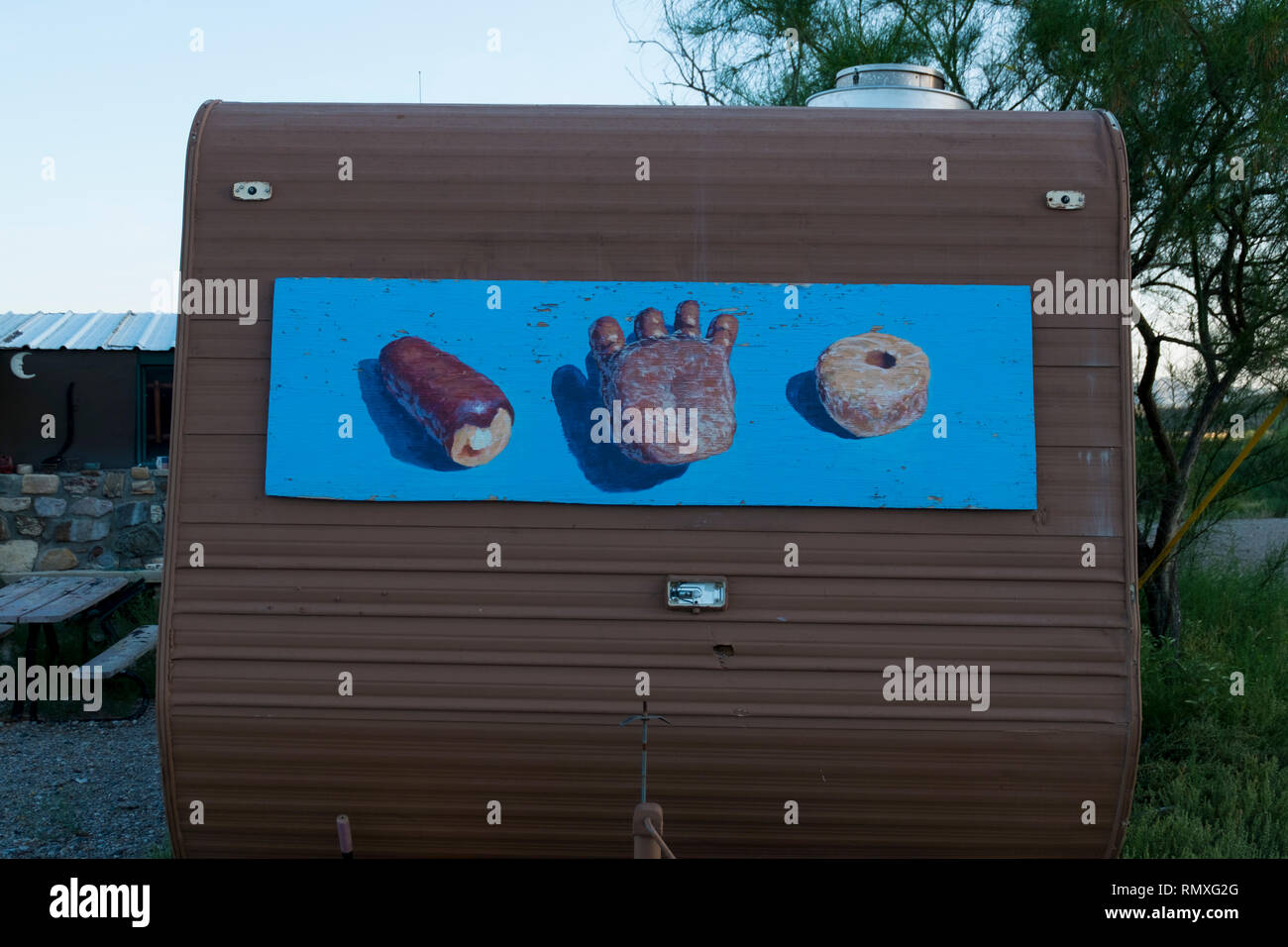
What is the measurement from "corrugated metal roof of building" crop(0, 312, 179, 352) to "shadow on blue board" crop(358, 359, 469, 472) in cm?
679

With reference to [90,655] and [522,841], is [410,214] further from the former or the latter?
[90,655]

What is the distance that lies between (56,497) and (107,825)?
496 centimetres

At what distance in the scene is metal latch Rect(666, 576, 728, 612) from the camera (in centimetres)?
386

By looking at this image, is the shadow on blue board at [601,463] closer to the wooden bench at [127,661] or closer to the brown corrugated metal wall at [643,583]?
the brown corrugated metal wall at [643,583]

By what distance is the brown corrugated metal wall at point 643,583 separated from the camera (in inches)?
151

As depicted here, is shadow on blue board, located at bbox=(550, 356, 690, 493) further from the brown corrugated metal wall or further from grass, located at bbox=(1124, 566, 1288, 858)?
grass, located at bbox=(1124, 566, 1288, 858)

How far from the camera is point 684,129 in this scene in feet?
13.4

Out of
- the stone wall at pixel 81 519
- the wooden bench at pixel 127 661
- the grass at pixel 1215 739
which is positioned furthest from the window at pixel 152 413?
the grass at pixel 1215 739

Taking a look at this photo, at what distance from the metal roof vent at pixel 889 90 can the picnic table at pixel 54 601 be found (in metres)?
5.96

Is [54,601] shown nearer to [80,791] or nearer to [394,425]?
[80,791]

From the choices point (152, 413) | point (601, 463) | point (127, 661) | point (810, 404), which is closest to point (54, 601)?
point (127, 661)

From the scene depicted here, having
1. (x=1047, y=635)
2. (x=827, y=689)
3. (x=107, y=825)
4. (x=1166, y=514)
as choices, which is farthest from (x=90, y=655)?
(x=1166, y=514)

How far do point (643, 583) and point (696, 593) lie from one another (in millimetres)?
189

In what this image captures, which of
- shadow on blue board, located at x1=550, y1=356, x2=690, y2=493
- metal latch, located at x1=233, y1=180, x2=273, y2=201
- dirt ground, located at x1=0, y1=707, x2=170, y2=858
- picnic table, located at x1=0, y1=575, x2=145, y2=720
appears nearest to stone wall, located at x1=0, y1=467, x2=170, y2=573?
picnic table, located at x1=0, y1=575, x2=145, y2=720
